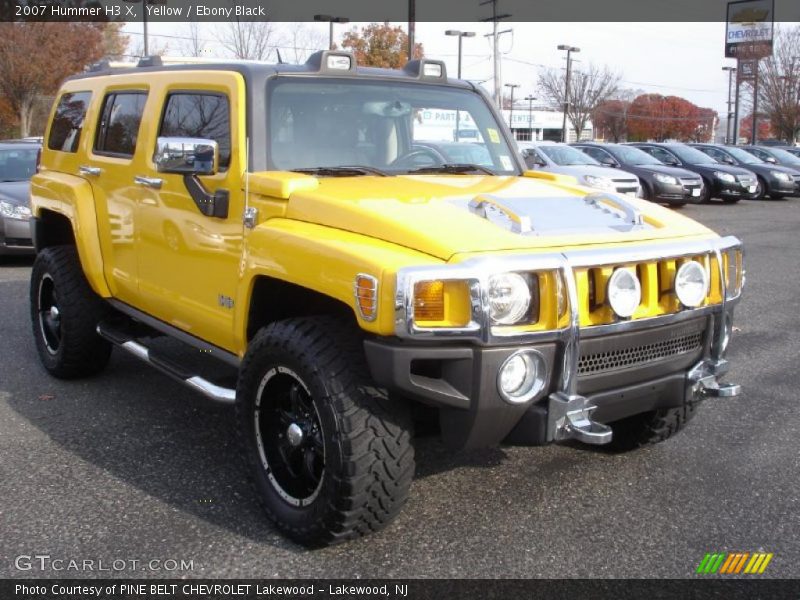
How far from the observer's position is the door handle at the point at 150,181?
4258mm

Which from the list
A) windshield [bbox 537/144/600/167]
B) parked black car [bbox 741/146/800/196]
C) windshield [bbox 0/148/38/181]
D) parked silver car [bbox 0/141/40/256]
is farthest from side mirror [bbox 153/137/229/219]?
parked black car [bbox 741/146/800/196]

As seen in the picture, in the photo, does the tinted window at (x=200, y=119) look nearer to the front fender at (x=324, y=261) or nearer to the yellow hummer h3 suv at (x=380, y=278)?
the yellow hummer h3 suv at (x=380, y=278)

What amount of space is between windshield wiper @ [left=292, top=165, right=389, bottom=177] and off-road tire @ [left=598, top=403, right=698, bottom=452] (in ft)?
5.64

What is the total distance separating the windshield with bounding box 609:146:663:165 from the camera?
61.7 feet

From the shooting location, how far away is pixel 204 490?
12.5 ft

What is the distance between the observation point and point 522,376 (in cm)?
299

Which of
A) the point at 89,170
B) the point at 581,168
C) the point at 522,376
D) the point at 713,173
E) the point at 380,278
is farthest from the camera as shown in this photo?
the point at 713,173

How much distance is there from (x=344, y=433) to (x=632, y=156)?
17497mm

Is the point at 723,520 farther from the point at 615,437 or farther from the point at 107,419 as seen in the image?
the point at 107,419

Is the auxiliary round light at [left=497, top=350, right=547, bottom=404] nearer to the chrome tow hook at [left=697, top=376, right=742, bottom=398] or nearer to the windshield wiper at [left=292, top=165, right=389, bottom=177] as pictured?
the chrome tow hook at [left=697, top=376, right=742, bottom=398]

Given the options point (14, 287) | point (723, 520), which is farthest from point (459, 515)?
point (14, 287)

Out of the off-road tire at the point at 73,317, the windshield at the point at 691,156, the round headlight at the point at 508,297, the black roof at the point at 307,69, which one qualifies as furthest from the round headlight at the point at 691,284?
the windshield at the point at 691,156

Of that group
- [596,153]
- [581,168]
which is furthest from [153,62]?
[596,153]

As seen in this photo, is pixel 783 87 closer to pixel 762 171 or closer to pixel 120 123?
pixel 762 171
